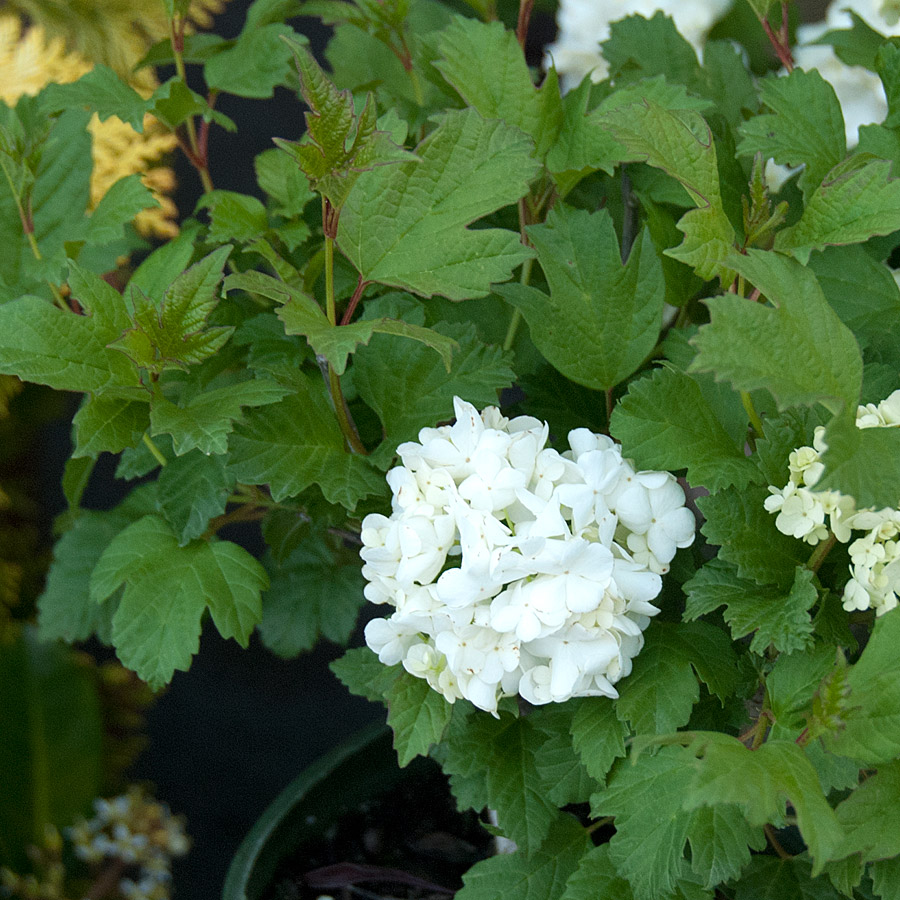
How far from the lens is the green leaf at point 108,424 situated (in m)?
0.43

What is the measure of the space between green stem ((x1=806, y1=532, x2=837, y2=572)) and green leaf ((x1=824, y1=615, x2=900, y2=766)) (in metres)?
0.04

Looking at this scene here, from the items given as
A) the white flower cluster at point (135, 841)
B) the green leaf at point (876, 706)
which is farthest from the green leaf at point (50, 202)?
the white flower cluster at point (135, 841)

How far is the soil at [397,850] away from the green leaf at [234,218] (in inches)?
15.9

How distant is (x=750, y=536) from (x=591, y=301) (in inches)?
5.6

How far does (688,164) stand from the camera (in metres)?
0.40

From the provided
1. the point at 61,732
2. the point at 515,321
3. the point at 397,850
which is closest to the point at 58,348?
the point at 515,321

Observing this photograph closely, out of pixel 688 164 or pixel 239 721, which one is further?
pixel 239 721

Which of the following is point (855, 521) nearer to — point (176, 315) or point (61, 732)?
point (176, 315)

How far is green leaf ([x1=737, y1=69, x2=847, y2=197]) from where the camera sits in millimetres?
494

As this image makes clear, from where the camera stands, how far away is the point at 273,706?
1.24m

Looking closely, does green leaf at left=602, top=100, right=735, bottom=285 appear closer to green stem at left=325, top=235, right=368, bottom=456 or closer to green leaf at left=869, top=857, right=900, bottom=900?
green stem at left=325, top=235, right=368, bottom=456

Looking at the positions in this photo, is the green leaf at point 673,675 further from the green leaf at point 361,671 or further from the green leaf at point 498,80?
the green leaf at point 498,80

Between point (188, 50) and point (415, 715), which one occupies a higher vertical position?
point (188, 50)

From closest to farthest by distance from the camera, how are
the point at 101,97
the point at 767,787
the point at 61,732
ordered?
the point at 767,787 → the point at 101,97 → the point at 61,732
